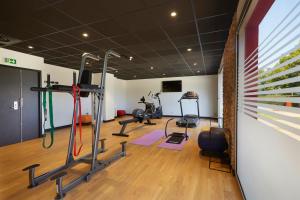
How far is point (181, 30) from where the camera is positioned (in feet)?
11.2

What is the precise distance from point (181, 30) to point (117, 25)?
1.40 m

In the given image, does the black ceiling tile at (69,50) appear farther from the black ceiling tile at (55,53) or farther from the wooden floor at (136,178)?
the wooden floor at (136,178)

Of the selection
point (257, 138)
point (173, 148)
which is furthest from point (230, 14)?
point (173, 148)

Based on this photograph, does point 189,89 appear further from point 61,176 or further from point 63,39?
point 61,176

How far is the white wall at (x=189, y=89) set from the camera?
31.1 ft

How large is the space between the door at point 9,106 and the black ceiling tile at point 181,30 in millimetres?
4686

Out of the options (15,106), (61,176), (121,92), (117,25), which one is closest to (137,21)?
(117,25)

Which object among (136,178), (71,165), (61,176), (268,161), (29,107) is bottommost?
(136,178)

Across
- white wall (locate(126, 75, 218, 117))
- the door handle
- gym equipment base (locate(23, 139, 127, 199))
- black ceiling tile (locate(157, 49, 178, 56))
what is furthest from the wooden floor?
white wall (locate(126, 75, 218, 117))

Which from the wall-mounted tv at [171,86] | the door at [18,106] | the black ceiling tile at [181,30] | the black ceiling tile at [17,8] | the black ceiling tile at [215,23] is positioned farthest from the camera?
the wall-mounted tv at [171,86]

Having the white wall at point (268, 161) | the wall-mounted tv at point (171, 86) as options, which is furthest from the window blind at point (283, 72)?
the wall-mounted tv at point (171, 86)

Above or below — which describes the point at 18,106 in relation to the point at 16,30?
below

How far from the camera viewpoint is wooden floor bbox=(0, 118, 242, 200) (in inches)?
84.5

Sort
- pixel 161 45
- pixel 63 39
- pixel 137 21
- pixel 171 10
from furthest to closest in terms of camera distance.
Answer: pixel 161 45, pixel 63 39, pixel 137 21, pixel 171 10
